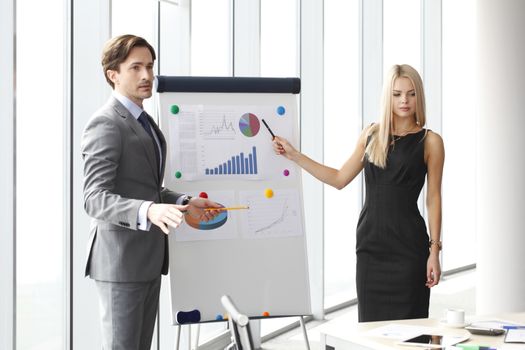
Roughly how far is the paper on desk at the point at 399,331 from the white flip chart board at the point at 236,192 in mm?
981

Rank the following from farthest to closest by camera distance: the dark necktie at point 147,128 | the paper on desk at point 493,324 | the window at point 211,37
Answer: the window at point 211,37, the dark necktie at point 147,128, the paper on desk at point 493,324

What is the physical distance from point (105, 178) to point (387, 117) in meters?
1.44

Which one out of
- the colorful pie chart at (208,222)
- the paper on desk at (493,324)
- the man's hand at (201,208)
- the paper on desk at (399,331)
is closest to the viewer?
the paper on desk at (399,331)

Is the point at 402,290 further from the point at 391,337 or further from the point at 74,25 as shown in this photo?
the point at 74,25

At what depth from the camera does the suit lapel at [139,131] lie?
2.76 metres

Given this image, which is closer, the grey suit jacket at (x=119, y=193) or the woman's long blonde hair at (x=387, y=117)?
the grey suit jacket at (x=119, y=193)

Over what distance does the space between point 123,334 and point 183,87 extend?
124 cm

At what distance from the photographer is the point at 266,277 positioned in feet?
11.9

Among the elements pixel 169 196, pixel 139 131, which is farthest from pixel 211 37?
pixel 139 131

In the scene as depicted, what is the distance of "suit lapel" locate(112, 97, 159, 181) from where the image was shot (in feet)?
9.04

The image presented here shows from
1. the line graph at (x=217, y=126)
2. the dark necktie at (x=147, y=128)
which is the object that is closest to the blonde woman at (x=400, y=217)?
the line graph at (x=217, y=126)

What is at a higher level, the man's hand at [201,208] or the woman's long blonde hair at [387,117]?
the woman's long blonde hair at [387,117]

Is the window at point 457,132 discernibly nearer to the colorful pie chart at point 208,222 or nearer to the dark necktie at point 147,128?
the colorful pie chart at point 208,222

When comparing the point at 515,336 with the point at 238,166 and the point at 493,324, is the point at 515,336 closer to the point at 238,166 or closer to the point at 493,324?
the point at 493,324
